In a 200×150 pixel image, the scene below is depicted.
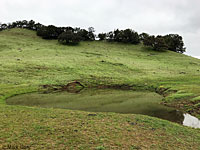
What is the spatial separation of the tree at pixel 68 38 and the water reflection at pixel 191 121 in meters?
74.7

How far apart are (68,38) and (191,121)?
250 ft

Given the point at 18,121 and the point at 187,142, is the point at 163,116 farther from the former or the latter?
the point at 18,121

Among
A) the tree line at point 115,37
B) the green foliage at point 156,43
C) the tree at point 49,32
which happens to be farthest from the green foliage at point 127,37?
the tree at point 49,32

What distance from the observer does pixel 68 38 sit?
86188mm

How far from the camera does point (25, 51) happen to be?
6481cm

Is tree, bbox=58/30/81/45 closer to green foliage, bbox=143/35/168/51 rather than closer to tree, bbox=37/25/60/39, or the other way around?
tree, bbox=37/25/60/39

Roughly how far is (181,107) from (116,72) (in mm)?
27986

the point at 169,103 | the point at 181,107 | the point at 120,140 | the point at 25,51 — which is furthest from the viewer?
the point at 25,51

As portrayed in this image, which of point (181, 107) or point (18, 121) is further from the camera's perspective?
point (181, 107)

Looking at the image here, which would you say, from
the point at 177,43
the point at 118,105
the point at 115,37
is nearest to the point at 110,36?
the point at 115,37

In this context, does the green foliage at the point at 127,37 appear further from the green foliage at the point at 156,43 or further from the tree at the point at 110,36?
the green foliage at the point at 156,43

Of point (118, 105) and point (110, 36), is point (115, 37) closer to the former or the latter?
point (110, 36)

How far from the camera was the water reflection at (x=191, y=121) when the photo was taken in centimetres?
1806

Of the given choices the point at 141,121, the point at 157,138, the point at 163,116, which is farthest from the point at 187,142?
the point at 163,116
